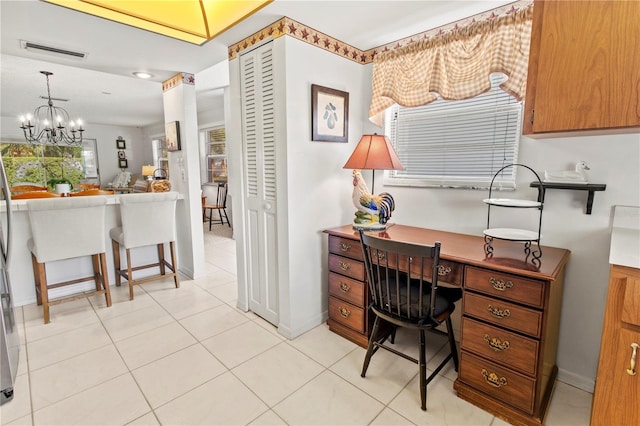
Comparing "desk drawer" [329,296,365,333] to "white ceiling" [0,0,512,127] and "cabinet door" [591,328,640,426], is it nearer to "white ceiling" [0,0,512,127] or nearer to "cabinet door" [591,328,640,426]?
"cabinet door" [591,328,640,426]

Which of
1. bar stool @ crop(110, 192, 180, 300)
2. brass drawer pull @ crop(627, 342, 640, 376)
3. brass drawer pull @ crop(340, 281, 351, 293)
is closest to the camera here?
brass drawer pull @ crop(627, 342, 640, 376)

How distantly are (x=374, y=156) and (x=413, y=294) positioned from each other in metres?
0.92

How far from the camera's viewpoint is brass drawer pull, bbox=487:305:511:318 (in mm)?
1446

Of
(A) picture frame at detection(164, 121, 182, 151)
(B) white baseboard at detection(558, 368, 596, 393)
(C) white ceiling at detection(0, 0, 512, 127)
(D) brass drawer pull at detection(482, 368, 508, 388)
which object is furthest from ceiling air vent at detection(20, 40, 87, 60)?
(B) white baseboard at detection(558, 368, 596, 393)

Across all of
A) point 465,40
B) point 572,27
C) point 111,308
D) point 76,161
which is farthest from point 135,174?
point 572,27

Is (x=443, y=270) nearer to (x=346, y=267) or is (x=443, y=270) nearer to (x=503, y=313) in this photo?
(x=503, y=313)

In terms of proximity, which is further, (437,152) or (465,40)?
(437,152)

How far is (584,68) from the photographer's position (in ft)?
4.17

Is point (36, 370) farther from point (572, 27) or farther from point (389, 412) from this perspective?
point (572, 27)

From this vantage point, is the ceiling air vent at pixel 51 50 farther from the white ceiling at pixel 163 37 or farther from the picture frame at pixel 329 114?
the picture frame at pixel 329 114

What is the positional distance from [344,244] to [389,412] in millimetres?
1003

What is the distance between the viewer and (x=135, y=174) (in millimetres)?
8891

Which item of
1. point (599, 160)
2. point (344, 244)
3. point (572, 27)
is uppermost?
point (572, 27)

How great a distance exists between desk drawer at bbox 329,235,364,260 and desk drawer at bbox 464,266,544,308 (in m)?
0.70
